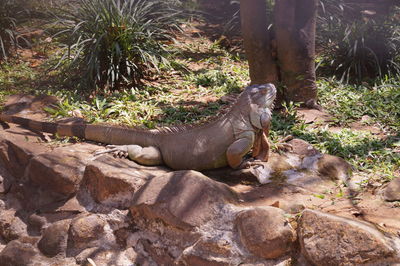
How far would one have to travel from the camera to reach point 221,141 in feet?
13.2

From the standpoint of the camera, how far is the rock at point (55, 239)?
3.76m

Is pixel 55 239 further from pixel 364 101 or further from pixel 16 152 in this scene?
pixel 364 101

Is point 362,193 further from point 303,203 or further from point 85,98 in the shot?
point 85,98

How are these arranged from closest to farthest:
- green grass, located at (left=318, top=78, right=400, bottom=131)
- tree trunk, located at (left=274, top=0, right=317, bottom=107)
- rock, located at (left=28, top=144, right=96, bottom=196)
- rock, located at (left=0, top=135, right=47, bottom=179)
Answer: rock, located at (left=28, top=144, right=96, bottom=196) < rock, located at (left=0, top=135, right=47, bottom=179) < green grass, located at (left=318, top=78, right=400, bottom=131) < tree trunk, located at (left=274, top=0, right=317, bottom=107)

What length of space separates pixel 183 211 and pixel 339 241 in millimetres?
1139

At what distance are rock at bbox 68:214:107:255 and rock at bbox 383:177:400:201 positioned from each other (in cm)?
229

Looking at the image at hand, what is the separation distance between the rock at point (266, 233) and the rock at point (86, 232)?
133 cm

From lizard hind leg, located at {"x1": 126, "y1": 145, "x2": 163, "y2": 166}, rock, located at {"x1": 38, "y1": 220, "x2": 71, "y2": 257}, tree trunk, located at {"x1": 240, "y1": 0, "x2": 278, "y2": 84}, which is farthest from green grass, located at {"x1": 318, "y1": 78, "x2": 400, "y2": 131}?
rock, located at {"x1": 38, "y1": 220, "x2": 71, "y2": 257}

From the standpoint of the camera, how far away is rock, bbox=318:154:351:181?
385 centimetres

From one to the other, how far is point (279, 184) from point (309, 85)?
7.54ft

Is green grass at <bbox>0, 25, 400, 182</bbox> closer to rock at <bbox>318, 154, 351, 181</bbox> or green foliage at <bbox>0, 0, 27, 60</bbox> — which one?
rock at <bbox>318, 154, 351, 181</bbox>

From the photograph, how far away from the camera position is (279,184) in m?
3.78

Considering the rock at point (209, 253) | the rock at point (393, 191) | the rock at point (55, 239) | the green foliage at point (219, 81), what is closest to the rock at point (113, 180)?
the rock at point (55, 239)

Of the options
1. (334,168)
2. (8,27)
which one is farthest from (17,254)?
(8,27)
